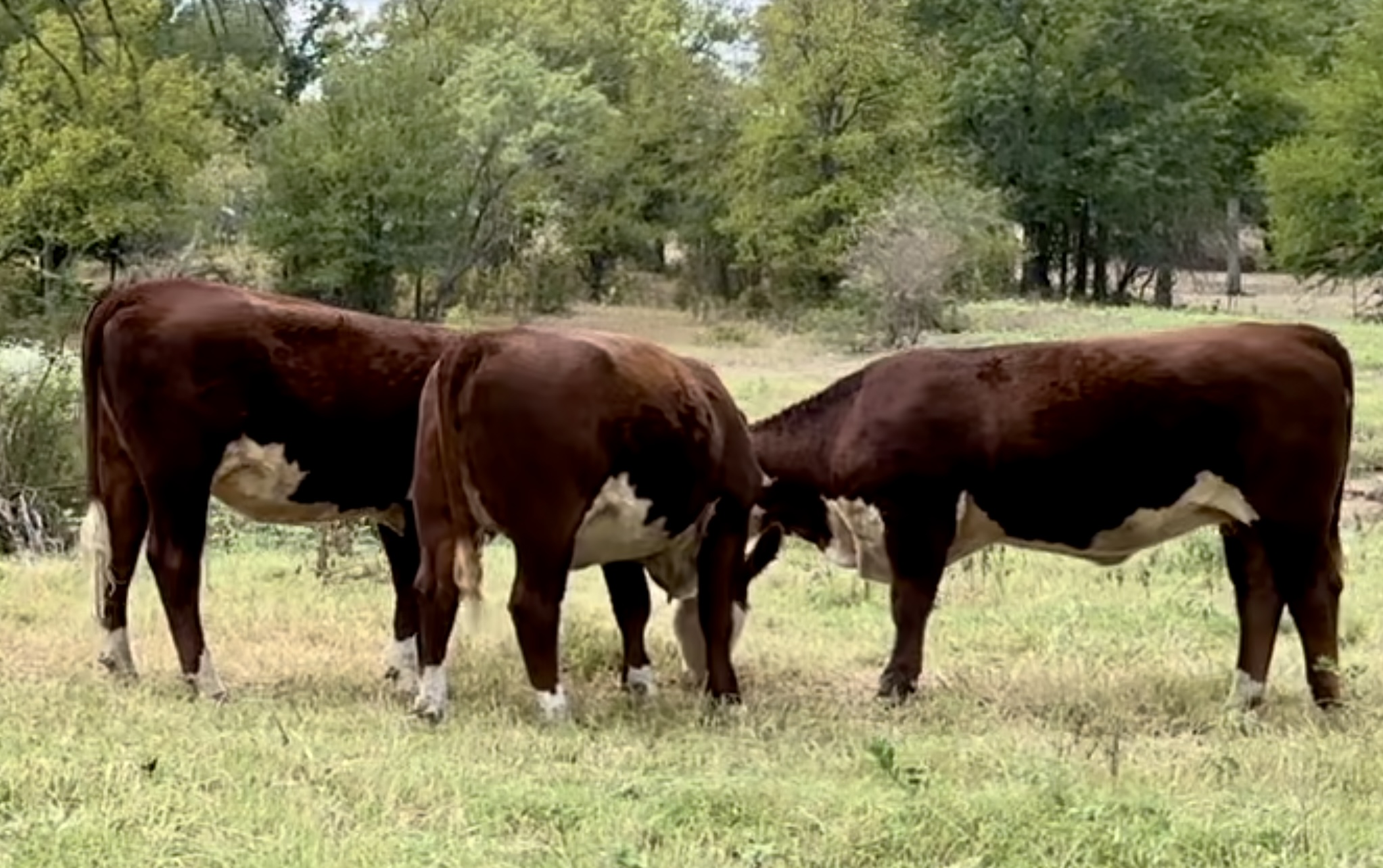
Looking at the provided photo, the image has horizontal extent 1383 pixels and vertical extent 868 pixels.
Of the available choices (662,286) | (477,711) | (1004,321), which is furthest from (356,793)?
(662,286)

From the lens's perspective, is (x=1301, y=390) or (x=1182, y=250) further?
(x=1182, y=250)

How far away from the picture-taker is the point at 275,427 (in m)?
7.58

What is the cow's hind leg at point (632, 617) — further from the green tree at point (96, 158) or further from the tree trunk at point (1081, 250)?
the tree trunk at point (1081, 250)

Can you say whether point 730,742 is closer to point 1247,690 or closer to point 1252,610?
point 1247,690

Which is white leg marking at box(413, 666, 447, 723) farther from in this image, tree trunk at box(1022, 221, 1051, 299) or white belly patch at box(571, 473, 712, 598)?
tree trunk at box(1022, 221, 1051, 299)

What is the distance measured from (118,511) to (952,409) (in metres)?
3.44

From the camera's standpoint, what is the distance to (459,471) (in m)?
6.92

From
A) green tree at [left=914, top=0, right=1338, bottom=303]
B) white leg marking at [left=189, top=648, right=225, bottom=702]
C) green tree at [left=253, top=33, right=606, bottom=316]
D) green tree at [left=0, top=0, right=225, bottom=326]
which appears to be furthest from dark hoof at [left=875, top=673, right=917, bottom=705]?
green tree at [left=914, top=0, right=1338, bottom=303]

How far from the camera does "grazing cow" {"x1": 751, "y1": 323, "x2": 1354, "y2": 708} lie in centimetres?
726

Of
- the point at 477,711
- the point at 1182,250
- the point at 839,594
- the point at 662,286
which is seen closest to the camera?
the point at 477,711

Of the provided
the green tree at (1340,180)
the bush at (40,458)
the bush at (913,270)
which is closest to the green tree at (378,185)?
the bush at (913,270)

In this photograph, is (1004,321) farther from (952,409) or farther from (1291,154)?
(952,409)

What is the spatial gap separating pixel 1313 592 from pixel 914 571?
1527mm

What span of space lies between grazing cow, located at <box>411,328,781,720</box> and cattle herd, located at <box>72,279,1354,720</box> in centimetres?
1
